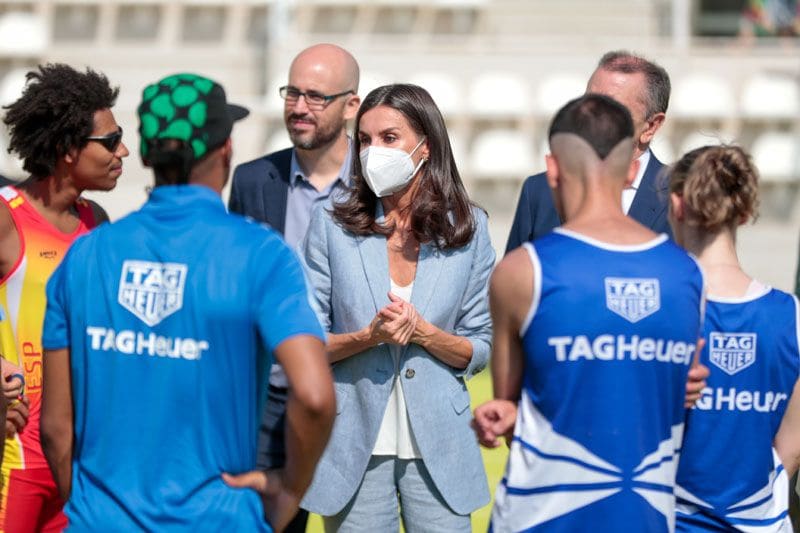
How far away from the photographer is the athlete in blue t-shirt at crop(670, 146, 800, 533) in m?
3.76

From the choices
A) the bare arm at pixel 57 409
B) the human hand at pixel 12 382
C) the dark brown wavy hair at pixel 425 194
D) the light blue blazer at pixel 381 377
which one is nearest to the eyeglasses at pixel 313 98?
the dark brown wavy hair at pixel 425 194

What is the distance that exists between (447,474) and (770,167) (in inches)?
629

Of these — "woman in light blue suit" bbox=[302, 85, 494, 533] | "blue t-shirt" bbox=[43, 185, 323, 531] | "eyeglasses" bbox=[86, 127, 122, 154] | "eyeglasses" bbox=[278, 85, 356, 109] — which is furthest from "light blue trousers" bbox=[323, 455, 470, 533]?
"eyeglasses" bbox=[278, 85, 356, 109]

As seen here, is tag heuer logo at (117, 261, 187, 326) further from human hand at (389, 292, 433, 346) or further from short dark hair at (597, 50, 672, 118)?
short dark hair at (597, 50, 672, 118)

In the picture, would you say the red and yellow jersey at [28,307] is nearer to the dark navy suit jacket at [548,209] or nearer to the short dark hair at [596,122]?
the dark navy suit jacket at [548,209]

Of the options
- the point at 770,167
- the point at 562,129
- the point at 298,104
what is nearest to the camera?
the point at 562,129

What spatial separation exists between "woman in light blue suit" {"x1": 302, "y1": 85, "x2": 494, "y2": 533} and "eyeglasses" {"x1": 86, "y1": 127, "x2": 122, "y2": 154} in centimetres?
81

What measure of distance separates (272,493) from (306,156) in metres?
2.77

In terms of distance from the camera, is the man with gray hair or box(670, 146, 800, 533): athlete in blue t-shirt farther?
the man with gray hair

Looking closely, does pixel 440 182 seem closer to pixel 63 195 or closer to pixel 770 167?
pixel 63 195

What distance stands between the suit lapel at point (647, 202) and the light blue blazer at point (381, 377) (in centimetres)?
69

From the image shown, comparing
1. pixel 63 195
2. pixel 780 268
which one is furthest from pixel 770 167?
pixel 63 195

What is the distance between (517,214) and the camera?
17.0 ft

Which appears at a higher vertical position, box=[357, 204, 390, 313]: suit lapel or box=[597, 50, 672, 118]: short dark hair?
box=[597, 50, 672, 118]: short dark hair
